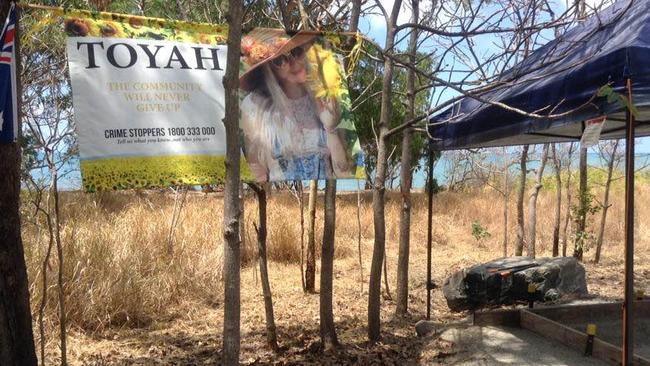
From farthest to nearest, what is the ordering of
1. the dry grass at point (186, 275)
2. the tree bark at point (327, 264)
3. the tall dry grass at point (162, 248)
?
the tall dry grass at point (162, 248) < the dry grass at point (186, 275) < the tree bark at point (327, 264)

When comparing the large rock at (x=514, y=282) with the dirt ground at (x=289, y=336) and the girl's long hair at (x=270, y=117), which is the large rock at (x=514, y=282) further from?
the girl's long hair at (x=270, y=117)

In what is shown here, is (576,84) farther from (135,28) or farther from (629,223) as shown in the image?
(135,28)

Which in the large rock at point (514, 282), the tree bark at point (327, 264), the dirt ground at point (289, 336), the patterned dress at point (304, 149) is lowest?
the dirt ground at point (289, 336)

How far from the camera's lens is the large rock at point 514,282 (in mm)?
5844

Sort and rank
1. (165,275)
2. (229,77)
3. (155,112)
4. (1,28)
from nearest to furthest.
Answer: (229,77) < (1,28) < (155,112) < (165,275)

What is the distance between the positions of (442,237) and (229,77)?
10.5m

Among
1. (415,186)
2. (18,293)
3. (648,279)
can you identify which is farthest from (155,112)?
(415,186)

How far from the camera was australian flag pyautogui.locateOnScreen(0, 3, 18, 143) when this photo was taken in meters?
3.09

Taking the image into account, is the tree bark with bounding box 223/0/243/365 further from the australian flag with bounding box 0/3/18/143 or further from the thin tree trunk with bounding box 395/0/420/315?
the thin tree trunk with bounding box 395/0/420/315

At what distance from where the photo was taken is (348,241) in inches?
424

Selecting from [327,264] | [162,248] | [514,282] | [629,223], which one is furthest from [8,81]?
[514,282]

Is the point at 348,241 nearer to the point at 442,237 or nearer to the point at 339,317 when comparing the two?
the point at 442,237

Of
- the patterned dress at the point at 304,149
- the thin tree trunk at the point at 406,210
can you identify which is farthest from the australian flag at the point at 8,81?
the thin tree trunk at the point at 406,210

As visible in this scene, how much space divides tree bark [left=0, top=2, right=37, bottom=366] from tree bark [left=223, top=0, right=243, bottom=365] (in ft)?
4.66
